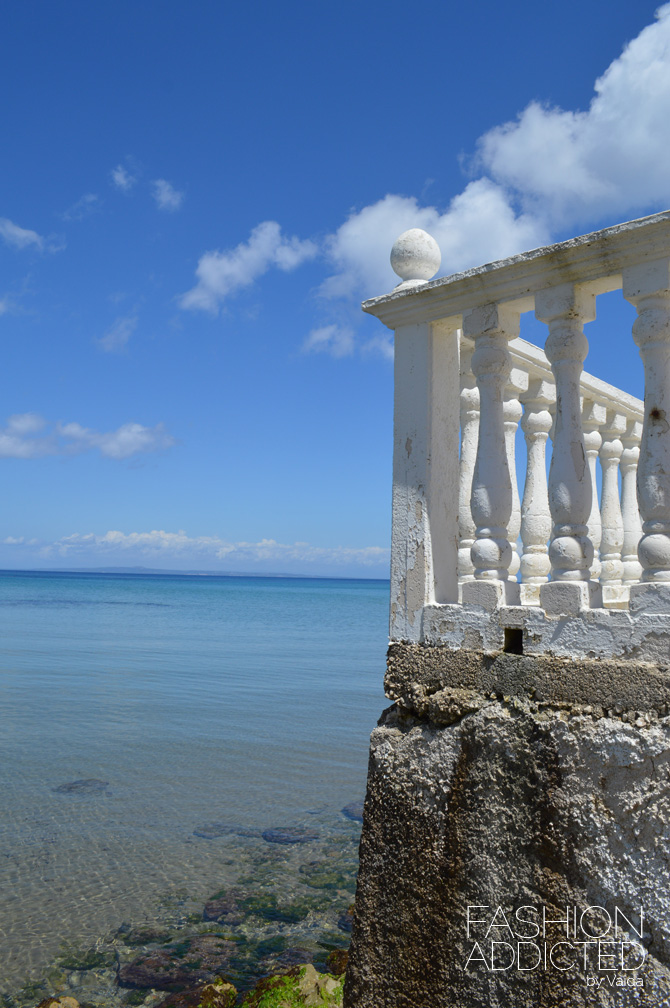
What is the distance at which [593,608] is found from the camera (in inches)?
89.3

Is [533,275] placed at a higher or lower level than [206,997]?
higher

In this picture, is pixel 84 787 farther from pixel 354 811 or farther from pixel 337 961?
pixel 337 961

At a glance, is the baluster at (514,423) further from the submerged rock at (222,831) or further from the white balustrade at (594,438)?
the submerged rock at (222,831)

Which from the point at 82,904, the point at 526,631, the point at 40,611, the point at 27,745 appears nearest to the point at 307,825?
the point at 82,904

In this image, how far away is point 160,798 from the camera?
6.79 metres

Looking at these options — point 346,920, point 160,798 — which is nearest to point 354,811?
point 160,798

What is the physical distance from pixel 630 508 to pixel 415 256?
2.17 metres

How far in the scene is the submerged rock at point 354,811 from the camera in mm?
6367

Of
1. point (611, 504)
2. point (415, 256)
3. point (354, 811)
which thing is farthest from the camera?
point (354, 811)

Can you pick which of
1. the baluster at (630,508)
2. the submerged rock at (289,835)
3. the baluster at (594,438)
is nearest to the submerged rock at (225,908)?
the submerged rock at (289,835)

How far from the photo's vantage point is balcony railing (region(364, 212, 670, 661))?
2189 mm

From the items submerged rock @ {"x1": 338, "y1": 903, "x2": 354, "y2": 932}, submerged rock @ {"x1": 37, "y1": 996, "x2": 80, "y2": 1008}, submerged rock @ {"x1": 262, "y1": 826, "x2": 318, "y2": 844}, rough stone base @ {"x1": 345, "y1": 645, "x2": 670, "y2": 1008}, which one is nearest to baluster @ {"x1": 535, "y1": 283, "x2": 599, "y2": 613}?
rough stone base @ {"x1": 345, "y1": 645, "x2": 670, "y2": 1008}

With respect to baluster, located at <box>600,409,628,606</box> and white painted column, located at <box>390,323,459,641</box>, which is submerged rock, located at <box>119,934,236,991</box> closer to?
white painted column, located at <box>390,323,459,641</box>

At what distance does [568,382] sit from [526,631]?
2.73 feet
